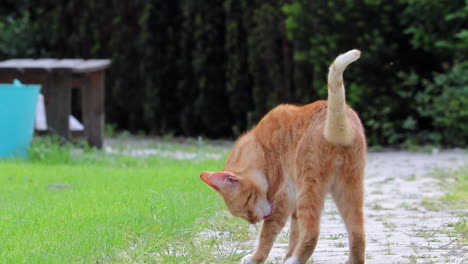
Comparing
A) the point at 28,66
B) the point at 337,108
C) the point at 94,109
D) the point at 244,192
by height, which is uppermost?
the point at 337,108

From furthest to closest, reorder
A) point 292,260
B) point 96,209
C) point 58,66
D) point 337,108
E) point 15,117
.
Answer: point 58,66 < point 15,117 < point 96,209 < point 292,260 < point 337,108

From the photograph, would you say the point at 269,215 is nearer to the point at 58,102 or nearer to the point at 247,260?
the point at 247,260

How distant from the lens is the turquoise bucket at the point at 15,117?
8766 mm

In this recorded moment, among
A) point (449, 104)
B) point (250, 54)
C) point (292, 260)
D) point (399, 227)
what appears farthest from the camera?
point (250, 54)

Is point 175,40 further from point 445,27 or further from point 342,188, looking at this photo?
point 342,188

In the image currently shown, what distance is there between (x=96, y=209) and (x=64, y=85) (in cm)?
521

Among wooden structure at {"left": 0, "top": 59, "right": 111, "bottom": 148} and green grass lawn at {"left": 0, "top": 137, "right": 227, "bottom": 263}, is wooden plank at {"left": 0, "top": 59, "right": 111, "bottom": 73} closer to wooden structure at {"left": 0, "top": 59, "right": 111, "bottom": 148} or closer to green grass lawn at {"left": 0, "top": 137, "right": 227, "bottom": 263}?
wooden structure at {"left": 0, "top": 59, "right": 111, "bottom": 148}

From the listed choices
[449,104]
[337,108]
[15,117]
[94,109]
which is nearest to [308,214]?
[337,108]

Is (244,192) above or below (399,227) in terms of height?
above

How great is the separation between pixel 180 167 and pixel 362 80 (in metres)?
4.25

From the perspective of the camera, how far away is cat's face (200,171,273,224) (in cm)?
428

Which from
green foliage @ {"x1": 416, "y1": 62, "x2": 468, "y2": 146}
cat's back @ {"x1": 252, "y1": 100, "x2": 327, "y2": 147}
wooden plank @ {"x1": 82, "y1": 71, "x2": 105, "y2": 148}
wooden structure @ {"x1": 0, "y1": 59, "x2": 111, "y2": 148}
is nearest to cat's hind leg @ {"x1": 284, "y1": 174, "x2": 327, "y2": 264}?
cat's back @ {"x1": 252, "y1": 100, "x2": 327, "y2": 147}

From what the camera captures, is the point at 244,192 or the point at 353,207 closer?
the point at 353,207

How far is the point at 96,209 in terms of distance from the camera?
5035 mm
